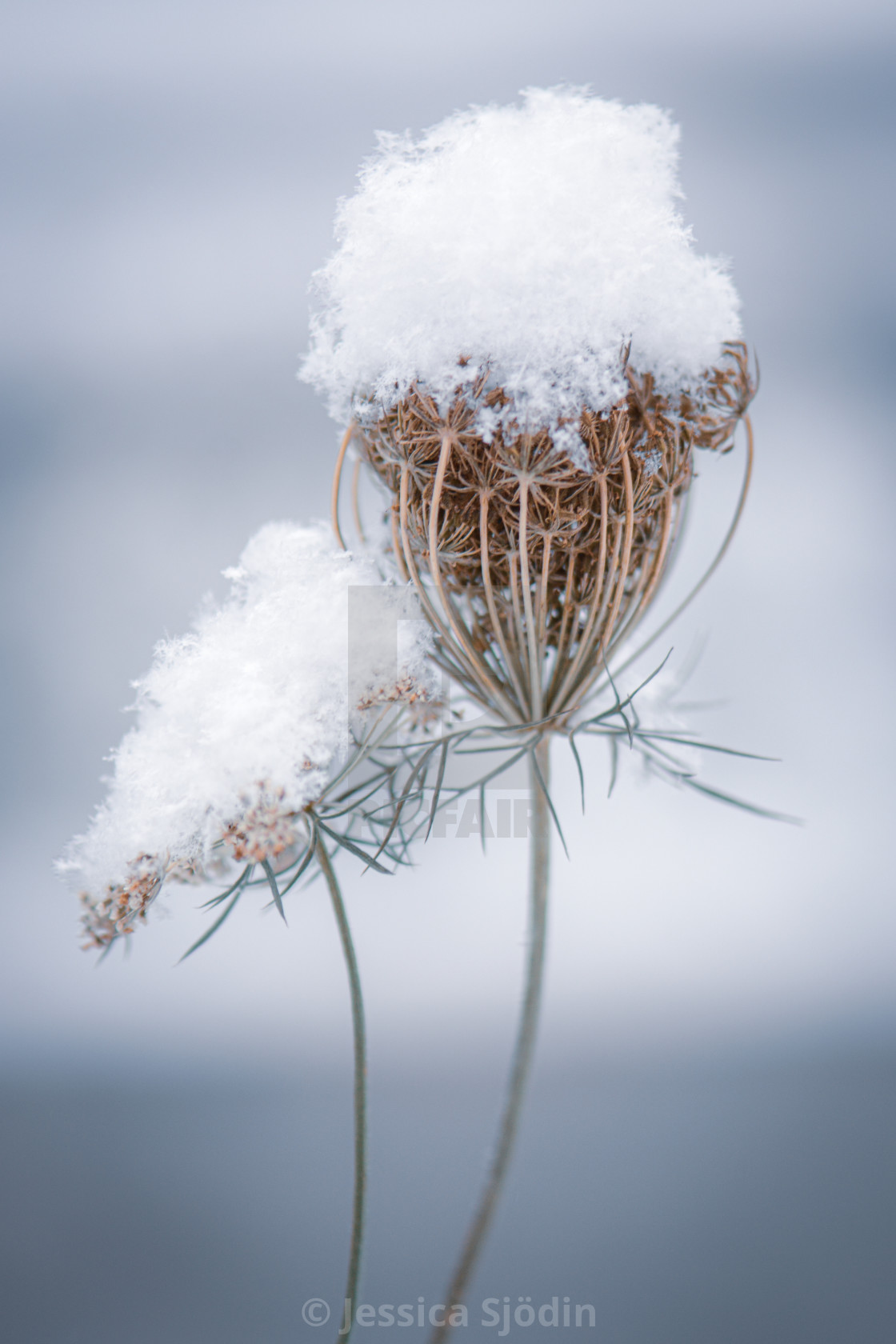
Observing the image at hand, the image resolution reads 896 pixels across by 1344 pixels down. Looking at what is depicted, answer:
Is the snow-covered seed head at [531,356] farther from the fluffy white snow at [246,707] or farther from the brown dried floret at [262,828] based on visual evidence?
the brown dried floret at [262,828]

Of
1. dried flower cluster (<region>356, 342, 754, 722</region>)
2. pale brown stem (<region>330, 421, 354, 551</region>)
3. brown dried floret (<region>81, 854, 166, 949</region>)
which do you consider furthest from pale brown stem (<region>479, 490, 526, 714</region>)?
brown dried floret (<region>81, 854, 166, 949</region>)

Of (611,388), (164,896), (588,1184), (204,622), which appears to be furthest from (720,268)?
(588,1184)

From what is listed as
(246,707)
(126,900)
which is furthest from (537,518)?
(126,900)

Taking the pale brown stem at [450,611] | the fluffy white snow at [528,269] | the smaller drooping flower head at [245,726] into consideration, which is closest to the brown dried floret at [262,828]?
the smaller drooping flower head at [245,726]

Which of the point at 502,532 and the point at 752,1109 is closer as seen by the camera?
the point at 502,532

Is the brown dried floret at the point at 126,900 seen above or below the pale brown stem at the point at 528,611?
below

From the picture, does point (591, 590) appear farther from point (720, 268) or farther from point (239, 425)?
point (239, 425)

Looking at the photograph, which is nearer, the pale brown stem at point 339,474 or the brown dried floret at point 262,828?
the brown dried floret at point 262,828
